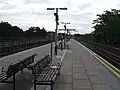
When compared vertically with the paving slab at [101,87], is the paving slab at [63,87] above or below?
below

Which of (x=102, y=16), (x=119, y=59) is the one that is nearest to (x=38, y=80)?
(x=119, y=59)

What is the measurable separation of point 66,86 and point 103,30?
2820cm

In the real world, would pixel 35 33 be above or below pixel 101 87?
above

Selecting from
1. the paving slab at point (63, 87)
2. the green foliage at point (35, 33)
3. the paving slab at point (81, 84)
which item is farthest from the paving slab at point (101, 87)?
the green foliage at point (35, 33)

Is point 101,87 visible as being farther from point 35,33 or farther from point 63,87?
Result: point 35,33

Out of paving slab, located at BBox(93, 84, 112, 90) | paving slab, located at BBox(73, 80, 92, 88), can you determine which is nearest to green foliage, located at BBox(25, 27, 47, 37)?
paving slab, located at BBox(73, 80, 92, 88)

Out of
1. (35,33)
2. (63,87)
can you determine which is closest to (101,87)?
(63,87)

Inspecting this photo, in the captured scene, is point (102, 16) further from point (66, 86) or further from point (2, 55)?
point (66, 86)

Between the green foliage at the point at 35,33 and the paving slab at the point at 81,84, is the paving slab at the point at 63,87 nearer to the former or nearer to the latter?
the paving slab at the point at 81,84

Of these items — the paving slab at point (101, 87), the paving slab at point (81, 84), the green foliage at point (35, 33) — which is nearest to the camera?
the paving slab at point (101, 87)

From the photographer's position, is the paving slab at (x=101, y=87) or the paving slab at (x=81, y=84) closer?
the paving slab at (x=101, y=87)

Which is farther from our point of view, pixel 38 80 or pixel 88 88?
pixel 88 88

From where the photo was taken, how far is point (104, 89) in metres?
8.85

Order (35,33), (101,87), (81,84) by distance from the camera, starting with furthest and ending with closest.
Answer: (35,33) → (81,84) → (101,87)
